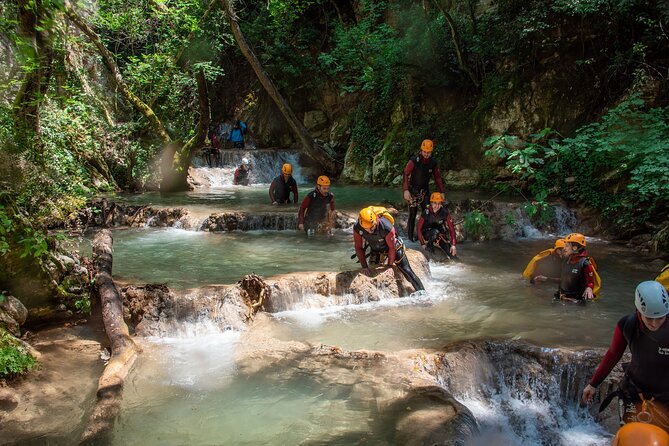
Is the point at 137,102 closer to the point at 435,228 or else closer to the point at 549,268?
the point at 435,228

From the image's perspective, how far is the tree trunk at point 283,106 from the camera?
13.2m

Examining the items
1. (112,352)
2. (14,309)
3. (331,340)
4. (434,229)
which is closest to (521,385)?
(331,340)

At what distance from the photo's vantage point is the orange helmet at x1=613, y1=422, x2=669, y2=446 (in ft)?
8.52

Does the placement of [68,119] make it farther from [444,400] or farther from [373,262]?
[444,400]

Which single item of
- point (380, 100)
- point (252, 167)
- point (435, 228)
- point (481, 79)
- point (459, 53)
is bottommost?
point (435, 228)

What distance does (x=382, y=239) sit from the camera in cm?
683

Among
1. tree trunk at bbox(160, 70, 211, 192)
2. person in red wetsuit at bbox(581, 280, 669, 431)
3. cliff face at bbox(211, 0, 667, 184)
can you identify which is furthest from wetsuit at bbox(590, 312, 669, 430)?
tree trunk at bbox(160, 70, 211, 192)

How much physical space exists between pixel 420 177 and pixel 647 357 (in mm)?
6131

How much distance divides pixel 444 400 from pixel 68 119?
912 cm

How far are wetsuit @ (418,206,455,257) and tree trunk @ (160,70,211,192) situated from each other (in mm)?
9385

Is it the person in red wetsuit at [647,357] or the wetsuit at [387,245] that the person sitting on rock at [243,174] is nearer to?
the wetsuit at [387,245]

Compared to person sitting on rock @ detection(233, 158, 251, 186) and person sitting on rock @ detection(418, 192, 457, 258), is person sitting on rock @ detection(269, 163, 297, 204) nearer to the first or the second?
person sitting on rock @ detection(418, 192, 457, 258)

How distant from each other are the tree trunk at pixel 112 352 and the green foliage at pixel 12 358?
29.1 inches

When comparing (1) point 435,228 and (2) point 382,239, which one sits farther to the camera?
(1) point 435,228
